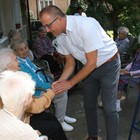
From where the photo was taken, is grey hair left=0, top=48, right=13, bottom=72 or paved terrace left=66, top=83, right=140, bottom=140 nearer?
grey hair left=0, top=48, right=13, bottom=72

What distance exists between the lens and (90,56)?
2623mm

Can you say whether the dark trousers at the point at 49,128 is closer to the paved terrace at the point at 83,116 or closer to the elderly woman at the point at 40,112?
the elderly woman at the point at 40,112

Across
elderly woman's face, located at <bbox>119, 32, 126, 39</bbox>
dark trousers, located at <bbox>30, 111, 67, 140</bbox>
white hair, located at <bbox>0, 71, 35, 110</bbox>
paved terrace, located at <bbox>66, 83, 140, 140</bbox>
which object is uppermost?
white hair, located at <bbox>0, 71, 35, 110</bbox>

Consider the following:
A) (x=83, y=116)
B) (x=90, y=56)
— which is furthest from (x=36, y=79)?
(x=83, y=116)

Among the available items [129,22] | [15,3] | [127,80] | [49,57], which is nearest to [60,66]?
[49,57]

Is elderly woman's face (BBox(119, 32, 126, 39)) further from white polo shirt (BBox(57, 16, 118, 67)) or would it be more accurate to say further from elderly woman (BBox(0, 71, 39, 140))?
elderly woman (BBox(0, 71, 39, 140))

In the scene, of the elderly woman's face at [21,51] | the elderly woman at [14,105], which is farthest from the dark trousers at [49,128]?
the elderly woman's face at [21,51]

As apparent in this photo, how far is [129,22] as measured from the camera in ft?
28.2

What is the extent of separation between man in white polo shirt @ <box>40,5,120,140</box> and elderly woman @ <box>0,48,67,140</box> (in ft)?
0.53

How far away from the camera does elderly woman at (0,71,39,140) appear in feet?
5.80

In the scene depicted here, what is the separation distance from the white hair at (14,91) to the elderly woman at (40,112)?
66cm

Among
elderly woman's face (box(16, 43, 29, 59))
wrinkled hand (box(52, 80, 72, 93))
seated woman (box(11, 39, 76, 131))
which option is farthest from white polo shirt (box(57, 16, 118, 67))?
elderly woman's face (box(16, 43, 29, 59))

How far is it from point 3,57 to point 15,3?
4.57 metres

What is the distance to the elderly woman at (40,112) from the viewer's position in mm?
2650
